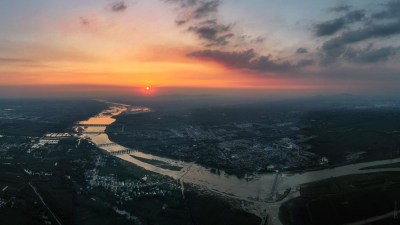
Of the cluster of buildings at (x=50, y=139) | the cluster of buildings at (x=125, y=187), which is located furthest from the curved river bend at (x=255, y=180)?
the cluster of buildings at (x=50, y=139)

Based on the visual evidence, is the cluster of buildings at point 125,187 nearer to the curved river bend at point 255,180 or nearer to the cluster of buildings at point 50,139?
the curved river bend at point 255,180

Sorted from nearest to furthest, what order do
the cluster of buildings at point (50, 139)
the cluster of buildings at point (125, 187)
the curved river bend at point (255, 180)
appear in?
the curved river bend at point (255, 180) < the cluster of buildings at point (125, 187) < the cluster of buildings at point (50, 139)

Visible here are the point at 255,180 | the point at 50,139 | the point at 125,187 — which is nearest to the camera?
the point at 125,187

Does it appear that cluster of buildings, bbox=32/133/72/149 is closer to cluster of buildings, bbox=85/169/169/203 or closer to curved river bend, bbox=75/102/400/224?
curved river bend, bbox=75/102/400/224

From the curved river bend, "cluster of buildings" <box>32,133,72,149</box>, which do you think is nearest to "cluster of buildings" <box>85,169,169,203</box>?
the curved river bend

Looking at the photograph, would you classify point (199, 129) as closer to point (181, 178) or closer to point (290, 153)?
point (290, 153)

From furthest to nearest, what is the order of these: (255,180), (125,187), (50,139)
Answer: (50,139)
(255,180)
(125,187)

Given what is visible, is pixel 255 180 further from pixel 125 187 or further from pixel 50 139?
pixel 50 139

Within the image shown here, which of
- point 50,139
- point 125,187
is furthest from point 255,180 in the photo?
point 50,139

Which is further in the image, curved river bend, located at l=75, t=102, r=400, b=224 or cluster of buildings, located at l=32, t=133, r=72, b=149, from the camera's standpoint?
cluster of buildings, located at l=32, t=133, r=72, b=149

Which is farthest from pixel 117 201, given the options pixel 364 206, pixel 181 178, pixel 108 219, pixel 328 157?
pixel 328 157

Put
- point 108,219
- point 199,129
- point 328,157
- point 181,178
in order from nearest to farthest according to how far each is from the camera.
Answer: point 108,219 < point 181,178 < point 328,157 < point 199,129
